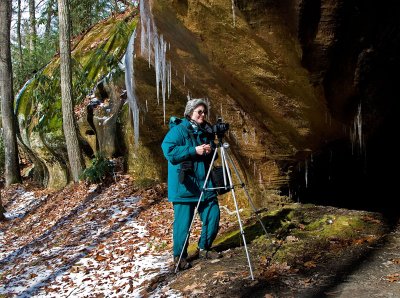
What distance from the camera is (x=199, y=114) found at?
4.96 metres

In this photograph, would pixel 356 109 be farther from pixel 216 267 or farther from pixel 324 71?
pixel 216 267

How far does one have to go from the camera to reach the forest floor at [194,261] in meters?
4.30

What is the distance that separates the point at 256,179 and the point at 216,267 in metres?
2.57

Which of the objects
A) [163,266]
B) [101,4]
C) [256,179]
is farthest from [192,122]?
[101,4]

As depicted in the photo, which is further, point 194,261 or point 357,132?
point 357,132

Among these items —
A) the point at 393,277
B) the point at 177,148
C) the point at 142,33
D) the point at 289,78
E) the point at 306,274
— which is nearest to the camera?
the point at 393,277

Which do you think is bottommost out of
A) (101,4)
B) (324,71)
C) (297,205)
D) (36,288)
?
(36,288)

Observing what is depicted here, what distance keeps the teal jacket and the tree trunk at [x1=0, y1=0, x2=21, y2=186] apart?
12549 millimetres


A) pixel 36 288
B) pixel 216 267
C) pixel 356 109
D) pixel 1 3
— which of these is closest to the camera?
pixel 216 267

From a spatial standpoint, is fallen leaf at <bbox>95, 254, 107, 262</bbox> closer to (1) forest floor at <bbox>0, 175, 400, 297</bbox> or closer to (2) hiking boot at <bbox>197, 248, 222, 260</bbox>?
(1) forest floor at <bbox>0, 175, 400, 297</bbox>

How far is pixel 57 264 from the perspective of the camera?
707cm

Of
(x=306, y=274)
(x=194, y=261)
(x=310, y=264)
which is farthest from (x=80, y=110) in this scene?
(x=306, y=274)

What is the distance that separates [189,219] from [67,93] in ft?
28.3

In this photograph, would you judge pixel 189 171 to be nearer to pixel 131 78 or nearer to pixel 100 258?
pixel 100 258
